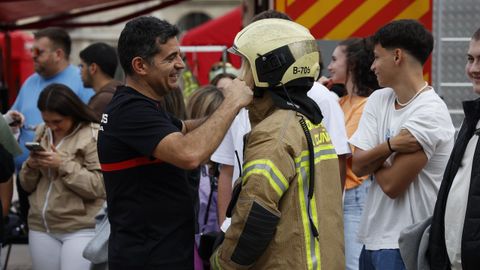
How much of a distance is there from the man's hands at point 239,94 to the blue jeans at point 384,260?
3.98 ft

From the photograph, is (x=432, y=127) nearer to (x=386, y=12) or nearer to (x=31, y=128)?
(x=386, y=12)

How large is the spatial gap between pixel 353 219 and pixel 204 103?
1411mm

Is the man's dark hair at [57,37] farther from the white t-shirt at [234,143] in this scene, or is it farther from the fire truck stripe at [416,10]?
the white t-shirt at [234,143]

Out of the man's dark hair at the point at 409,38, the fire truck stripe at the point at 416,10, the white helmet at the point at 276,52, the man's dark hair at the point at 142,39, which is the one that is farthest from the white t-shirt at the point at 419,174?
the fire truck stripe at the point at 416,10

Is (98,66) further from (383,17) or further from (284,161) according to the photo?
(284,161)

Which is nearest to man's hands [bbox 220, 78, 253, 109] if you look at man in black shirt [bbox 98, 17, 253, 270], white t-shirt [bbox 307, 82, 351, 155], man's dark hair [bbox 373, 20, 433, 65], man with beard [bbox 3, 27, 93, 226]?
man in black shirt [bbox 98, 17, 253, 270]

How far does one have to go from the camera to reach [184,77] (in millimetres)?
10594

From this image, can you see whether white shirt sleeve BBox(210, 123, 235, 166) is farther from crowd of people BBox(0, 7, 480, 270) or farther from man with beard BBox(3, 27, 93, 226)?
man with beard BBox(3, 27, 93, 226)

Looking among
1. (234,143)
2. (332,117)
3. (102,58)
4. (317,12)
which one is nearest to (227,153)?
(234,143)

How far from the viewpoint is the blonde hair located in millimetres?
6141

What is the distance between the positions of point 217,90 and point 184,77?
4331 mm

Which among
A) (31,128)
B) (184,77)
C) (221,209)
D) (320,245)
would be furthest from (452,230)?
(184,77)

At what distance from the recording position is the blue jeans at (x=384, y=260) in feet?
13.8

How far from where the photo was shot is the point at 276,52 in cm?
343
